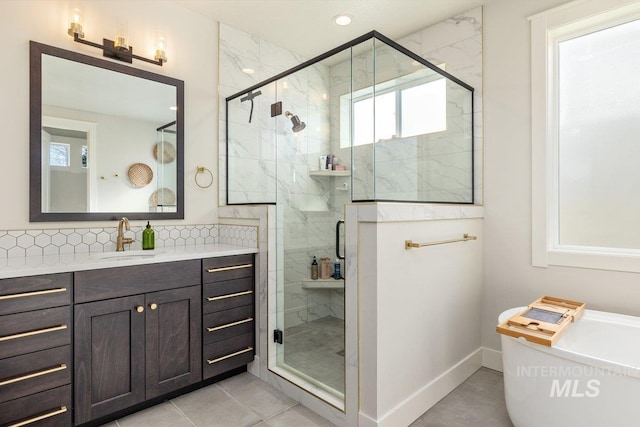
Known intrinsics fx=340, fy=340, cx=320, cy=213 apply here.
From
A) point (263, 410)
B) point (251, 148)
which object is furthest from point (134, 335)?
point (251, 148)

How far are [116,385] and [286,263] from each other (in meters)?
1.23

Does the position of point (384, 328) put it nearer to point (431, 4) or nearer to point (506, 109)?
point (506, 109)

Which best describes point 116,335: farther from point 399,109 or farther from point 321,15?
point 321,15

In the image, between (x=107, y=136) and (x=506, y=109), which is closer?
(x=107, y=136)

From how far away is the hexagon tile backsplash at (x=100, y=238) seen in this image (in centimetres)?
199

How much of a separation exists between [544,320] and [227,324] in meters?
1.92

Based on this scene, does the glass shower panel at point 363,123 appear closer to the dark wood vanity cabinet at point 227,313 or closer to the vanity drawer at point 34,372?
the dark wood vanity cabinet at point 227,313

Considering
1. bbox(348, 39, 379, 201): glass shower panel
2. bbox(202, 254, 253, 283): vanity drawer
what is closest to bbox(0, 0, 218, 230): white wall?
bbox(202, 254, 253, 283): vanity drawer

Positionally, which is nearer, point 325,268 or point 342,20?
point 325,268

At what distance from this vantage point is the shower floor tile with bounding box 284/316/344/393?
80.9 inches

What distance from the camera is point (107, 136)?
2.31m

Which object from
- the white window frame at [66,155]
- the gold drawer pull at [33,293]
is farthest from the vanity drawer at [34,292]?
the white window frame at [66,155]

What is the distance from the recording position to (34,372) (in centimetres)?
159

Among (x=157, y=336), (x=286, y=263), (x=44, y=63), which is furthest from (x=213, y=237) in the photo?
(x=44, y=63)
